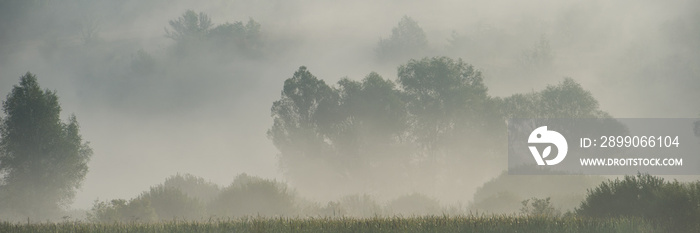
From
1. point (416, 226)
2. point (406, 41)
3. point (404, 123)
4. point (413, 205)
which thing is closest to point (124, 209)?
point (413, 205)

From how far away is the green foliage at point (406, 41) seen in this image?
136m

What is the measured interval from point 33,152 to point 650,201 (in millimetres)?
50318

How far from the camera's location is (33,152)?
6172 cm

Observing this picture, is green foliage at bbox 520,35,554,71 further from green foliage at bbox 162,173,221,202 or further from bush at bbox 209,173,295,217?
bush at bbox 209,173,295,217

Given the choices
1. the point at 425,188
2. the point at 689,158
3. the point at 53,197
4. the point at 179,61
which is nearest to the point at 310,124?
the point at 425,188

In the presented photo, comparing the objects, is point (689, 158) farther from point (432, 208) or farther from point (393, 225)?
point (393, 225)

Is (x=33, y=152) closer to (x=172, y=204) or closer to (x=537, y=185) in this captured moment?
(x=172, y=204)

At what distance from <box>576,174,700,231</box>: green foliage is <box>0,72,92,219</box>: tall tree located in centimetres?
4586

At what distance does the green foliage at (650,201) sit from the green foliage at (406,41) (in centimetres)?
10553

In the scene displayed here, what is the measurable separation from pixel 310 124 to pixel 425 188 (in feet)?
49.1

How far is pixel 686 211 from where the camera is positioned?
26000 mm

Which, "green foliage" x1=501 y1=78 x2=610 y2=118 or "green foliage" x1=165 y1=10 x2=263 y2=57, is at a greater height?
"green foliage" x1=165 y1=10 x2=263 y2=57

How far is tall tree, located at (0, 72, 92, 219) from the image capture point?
61.2 meters
